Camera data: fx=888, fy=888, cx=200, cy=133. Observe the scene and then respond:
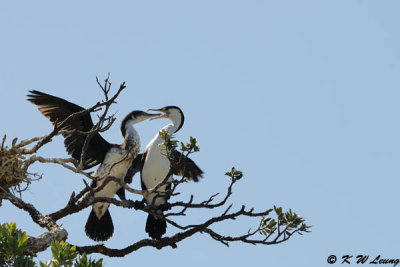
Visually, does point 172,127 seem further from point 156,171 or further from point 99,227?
point 99,227

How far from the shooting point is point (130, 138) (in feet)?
26.6

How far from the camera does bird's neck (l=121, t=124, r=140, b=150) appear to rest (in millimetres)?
8023

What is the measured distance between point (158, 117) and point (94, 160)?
998 millimetres

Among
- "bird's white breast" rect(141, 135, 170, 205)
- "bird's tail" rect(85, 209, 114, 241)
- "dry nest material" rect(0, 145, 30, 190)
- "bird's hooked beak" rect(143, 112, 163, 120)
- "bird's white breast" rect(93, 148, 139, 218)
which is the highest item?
"bird's hooked beak" rect(143, 112, 163, 120)

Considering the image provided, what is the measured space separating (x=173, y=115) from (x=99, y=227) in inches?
56.5

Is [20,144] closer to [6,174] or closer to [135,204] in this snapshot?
[6,174]

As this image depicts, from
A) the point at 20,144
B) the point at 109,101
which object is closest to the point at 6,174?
the point at 20,144

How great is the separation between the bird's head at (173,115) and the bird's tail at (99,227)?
48.3 inches

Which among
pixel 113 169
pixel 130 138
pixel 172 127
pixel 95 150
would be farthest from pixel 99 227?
pixel 172 127

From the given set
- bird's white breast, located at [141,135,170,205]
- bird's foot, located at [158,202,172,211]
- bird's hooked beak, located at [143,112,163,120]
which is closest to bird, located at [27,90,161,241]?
bird's white breast, located at [141,135,170,205]

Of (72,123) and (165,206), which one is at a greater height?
(72,123)

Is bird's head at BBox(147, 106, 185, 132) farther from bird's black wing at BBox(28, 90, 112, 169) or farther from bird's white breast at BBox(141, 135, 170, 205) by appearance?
bird's black wing at BBox(28, 90, 112, 169)

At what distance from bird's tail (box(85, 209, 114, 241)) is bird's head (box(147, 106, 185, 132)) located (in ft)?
4.02

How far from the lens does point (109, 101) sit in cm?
627
